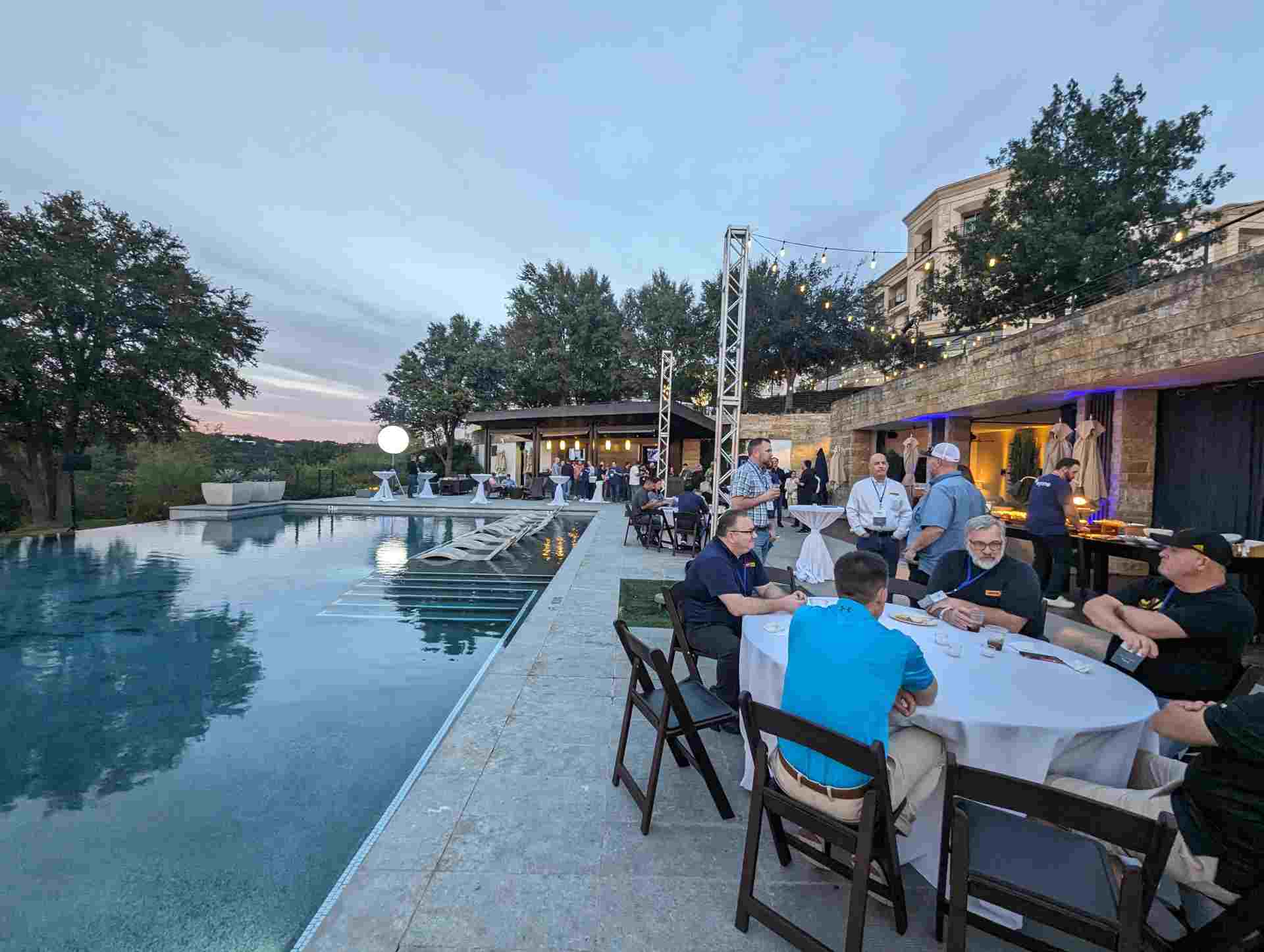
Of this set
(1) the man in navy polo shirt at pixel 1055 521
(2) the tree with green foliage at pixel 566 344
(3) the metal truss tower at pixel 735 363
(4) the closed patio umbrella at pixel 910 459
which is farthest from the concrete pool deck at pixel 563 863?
(2) the tree with green foliage at pixel 566 344

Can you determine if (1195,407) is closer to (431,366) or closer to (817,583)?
(817,583)

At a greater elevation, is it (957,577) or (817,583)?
(957,577)

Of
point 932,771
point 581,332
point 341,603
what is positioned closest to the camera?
point 932,771

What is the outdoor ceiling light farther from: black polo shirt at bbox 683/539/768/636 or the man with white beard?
the man with white beard

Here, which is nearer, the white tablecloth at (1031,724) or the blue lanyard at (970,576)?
the white tablecloth at (1031,724)

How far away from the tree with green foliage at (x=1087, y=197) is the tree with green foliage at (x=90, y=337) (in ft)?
74.6

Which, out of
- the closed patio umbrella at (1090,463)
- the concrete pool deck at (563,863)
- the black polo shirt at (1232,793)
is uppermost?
the closed patio umbrella at (1090,463)

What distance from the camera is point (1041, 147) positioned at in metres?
15.9

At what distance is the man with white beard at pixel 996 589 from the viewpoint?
2693mm

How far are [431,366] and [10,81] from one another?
19.3 m

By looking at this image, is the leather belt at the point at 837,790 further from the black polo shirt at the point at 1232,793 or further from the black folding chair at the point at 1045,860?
the black polo shirt at the point at 1232,793

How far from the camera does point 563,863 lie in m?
1.85

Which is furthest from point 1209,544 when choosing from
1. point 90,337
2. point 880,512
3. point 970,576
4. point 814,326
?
point 814,326

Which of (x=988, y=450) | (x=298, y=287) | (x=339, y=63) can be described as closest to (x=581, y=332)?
(x=298, y=287)
